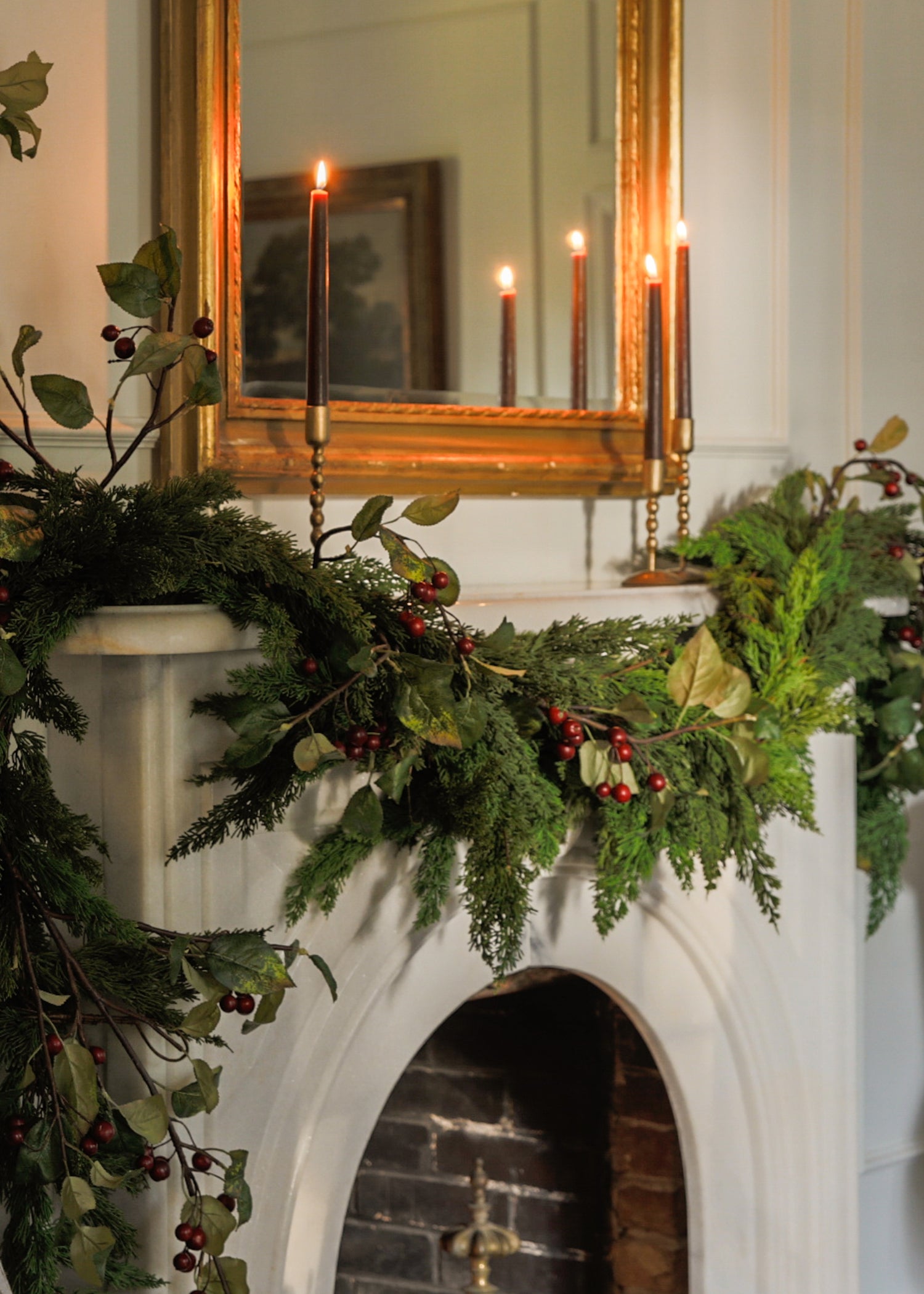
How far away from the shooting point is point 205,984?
970 millimetres

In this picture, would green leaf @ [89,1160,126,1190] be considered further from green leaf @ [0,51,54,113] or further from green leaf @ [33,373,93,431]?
green leaf @ [0,51,54,113]

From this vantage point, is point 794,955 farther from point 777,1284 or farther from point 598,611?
point 598,611

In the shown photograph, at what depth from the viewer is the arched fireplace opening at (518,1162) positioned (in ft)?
5.89

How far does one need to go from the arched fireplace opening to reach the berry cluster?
84cm

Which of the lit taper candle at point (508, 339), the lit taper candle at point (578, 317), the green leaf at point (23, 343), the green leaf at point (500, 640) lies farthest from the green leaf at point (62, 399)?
the lit taper candle at point (578, 317)

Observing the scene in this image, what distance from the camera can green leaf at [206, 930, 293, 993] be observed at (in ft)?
3.16

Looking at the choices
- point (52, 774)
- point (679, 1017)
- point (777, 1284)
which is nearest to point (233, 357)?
point (52, 774)

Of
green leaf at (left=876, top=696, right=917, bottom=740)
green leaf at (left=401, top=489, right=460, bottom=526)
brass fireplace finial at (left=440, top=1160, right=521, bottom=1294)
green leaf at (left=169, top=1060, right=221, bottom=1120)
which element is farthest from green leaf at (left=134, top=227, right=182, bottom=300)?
brass fireplace finial at (left=440, top=1160, right=521, bottom=1294)

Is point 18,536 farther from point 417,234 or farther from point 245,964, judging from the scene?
point 417,234

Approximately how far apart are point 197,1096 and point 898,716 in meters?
1.15

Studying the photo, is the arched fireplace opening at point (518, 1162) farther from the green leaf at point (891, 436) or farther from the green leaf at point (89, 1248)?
the green leaf at point (89, 1248)

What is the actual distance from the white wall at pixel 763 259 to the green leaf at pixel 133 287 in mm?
269

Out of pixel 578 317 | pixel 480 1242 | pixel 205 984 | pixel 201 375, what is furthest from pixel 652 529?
pixel 480 1242

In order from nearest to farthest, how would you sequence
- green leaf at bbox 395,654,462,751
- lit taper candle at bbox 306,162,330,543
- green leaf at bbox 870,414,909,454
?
1. green leaf at bbox 395,654,462,751
2. lit taper candle at bbox 306,162,330,543
3. green leaf at bbox 870,414,909,454
